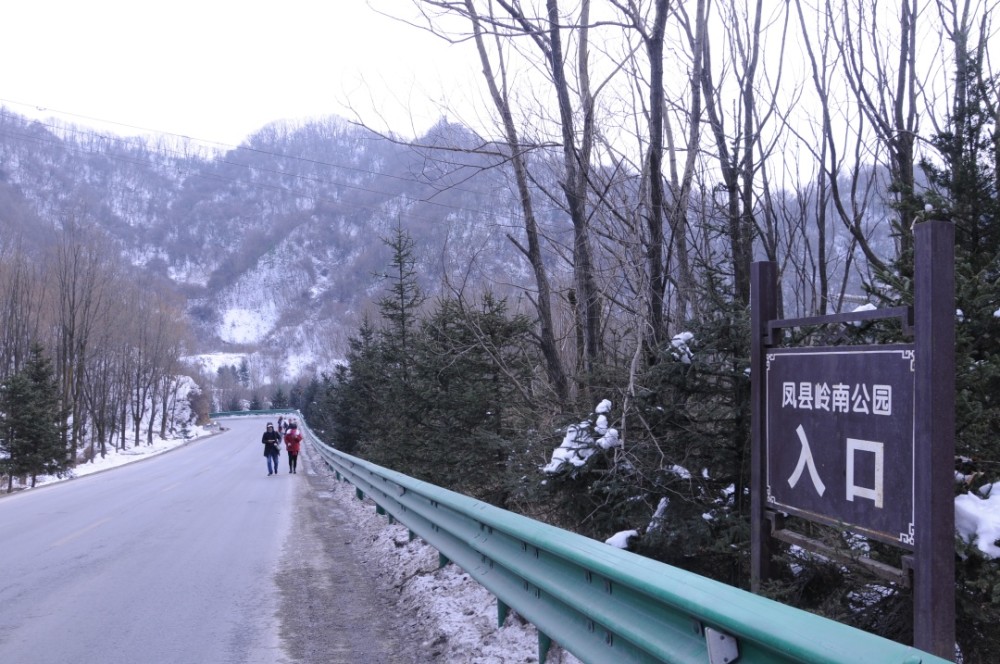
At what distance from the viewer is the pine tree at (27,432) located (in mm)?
30672

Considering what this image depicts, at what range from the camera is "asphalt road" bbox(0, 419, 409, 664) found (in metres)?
5.54

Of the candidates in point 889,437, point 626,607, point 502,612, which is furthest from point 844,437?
point 502,612

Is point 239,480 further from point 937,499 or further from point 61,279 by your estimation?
point 61,279

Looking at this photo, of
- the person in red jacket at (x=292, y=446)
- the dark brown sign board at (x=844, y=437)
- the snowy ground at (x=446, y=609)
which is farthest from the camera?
the person in red jacket at (x=292, y=446)

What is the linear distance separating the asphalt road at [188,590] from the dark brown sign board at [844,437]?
3.05 m

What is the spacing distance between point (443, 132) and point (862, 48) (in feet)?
18.8

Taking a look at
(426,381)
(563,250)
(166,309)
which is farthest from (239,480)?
(166,309)

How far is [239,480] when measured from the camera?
77.2ft

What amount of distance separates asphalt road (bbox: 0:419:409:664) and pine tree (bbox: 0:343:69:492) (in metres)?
18.6

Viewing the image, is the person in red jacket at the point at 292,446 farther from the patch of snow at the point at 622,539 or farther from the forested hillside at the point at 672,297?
the patch of snow at the point at 622,539

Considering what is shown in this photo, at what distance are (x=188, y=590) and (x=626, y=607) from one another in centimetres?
531

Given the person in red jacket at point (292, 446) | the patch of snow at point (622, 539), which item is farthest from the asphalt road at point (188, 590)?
the person in red jacket at point (292, 446)

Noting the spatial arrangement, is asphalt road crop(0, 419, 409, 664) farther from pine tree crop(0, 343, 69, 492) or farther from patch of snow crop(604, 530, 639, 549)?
pine tree crop(0, 343, 69, 492)

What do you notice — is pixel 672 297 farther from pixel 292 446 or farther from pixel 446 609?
pixel 292 446
